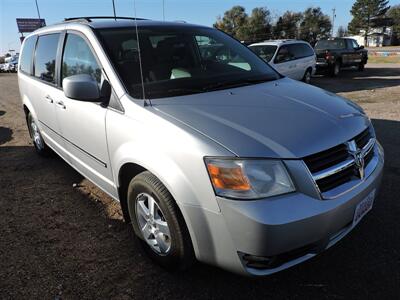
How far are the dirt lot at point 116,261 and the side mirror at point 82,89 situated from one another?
124cm

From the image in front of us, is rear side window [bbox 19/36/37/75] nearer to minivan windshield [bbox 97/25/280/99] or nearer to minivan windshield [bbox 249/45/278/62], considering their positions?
minivan windshield [bbox 97/25/280/99]

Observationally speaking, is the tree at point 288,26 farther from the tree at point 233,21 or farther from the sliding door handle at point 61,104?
the sliding door handle at point 61,104

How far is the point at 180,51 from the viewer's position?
136 inches

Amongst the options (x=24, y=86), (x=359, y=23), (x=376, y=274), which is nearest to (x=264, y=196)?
(x=376, y=274)

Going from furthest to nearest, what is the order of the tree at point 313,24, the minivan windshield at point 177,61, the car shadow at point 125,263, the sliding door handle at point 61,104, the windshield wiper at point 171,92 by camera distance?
the tree at point 313,24, the sliding door handle at point 61,104, the minivan windshield at point 177,61, the windshield wiper at point 171,92, the car shadow at point 125,263

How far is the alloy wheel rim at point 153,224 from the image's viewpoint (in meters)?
2.56

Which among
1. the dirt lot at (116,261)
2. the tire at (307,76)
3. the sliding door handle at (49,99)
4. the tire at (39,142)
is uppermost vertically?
the sliding door handle at (49,99)

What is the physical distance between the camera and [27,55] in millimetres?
5227

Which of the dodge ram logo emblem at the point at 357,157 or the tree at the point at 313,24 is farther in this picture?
the tree at the point at 313,24

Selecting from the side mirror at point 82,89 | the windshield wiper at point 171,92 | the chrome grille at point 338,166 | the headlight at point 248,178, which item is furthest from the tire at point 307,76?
the headlight at point 248,178

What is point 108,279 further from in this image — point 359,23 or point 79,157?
point 359,23

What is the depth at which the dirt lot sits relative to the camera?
8.23 feet

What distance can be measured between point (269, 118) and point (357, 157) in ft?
2.06

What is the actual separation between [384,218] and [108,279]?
2.39 m
